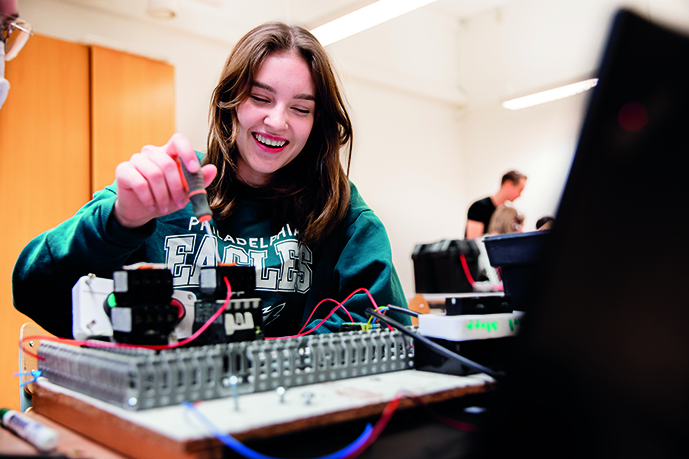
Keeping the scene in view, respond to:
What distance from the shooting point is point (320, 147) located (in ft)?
4.51

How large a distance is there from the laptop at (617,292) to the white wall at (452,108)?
14.4 ft

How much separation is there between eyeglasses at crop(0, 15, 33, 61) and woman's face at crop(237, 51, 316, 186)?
457mm

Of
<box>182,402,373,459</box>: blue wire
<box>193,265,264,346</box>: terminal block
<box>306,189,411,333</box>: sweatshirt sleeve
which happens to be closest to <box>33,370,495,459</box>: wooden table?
<box>182,402,373,459</box>: blue wire

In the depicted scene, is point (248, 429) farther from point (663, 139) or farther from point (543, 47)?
point (543, 47)

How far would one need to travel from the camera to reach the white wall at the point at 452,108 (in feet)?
16.6

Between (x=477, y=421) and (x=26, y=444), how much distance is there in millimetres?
461

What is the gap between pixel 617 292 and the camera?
316 millimetres

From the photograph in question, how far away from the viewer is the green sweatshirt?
2.88 feet

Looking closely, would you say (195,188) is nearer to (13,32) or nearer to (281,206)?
(13,32)

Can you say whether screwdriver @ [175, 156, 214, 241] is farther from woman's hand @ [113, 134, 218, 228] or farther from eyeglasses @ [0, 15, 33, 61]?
eyeglasses @ [0, 15, 33, 61]

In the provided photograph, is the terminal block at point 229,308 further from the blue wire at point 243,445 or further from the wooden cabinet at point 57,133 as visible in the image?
the wooden cabinet at point 57,133

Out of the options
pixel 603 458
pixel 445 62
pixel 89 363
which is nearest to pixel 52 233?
pixel 89 363

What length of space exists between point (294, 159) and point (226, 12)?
10.2 feet

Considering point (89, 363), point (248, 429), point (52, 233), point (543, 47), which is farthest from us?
point (543, 47)
